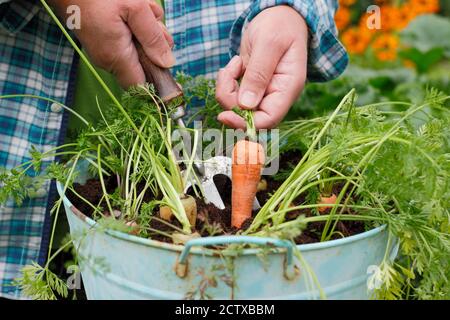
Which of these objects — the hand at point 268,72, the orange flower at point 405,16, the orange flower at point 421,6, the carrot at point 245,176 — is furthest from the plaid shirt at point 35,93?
the orange flower at point 421,6

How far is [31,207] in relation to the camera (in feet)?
4.59

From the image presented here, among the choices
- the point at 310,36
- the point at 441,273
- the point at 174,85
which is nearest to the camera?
the point at 441,273

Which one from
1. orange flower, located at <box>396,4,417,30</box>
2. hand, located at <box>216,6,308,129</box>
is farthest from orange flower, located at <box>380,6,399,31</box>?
hand, located at <box>216,6,308,129</box>

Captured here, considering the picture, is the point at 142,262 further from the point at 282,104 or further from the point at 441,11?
the point at 441,11

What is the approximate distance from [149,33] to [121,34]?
53 mm

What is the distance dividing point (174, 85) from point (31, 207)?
51cm

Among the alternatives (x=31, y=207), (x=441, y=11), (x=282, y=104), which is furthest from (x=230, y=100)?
(x=441, y=11)

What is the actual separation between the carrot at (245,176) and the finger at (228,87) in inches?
6.9

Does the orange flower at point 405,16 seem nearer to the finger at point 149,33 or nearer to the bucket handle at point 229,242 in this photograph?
the finger at point 149,33

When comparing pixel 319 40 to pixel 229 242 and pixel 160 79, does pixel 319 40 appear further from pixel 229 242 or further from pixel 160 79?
pixel 229 242

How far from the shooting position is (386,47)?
354 cm

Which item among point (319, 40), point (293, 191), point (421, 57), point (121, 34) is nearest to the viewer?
point (293, 191)

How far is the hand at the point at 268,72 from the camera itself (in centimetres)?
114

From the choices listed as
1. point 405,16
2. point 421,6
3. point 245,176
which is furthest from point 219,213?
point 421,6
